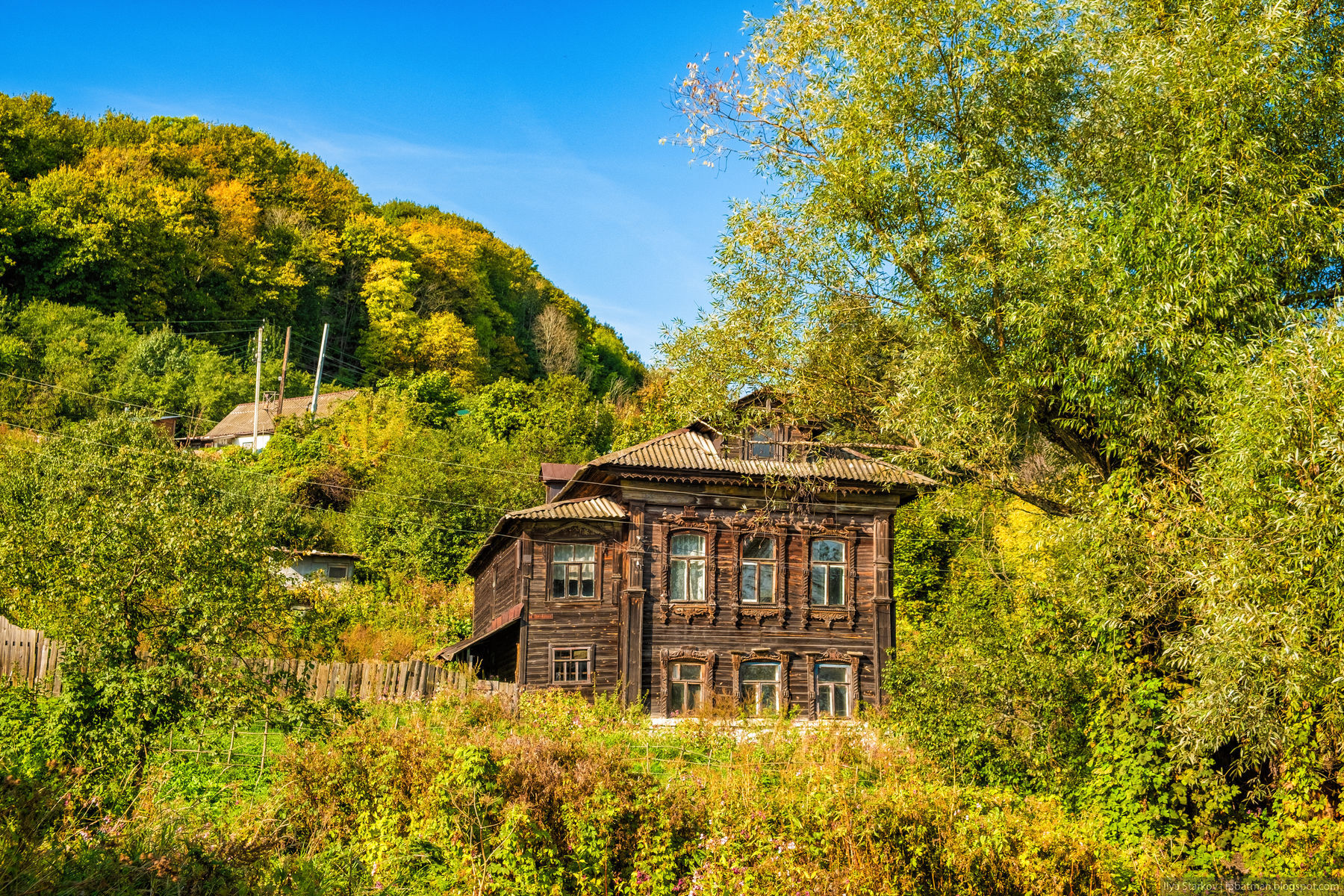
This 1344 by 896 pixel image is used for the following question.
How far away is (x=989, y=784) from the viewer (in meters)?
14.1

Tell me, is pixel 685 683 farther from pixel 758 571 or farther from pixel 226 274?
pixel 226 274

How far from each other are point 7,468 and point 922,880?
33.3 meters

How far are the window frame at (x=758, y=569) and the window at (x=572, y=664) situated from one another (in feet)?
13.7

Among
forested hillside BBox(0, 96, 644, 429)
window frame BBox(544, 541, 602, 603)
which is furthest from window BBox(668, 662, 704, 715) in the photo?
forested hillside BBox(0, 96, 644, 429)

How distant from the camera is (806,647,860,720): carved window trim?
2575cm

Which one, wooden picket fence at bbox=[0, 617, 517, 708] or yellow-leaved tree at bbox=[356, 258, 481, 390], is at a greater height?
yellow-leaved tree at bbox=[356, 258, 481, 390]

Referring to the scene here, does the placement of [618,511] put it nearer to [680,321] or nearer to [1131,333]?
[680,321]

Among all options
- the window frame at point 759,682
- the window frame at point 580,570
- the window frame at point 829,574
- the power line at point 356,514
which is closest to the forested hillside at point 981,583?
the window frame at point 759,682

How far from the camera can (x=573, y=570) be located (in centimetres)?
2611

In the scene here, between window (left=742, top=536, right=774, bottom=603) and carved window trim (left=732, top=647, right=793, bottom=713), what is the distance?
1.30m

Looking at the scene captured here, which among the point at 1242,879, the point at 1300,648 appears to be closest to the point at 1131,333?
the point at 1300,648

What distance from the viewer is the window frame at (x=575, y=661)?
25453mm

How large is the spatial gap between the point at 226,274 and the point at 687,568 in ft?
168

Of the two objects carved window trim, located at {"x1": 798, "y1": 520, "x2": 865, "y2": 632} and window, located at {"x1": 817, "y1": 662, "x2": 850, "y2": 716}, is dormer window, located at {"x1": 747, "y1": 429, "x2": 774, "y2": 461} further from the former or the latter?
window, located at {"x1": 817, "y1": 662, "x2": 850, "y2": 716}
